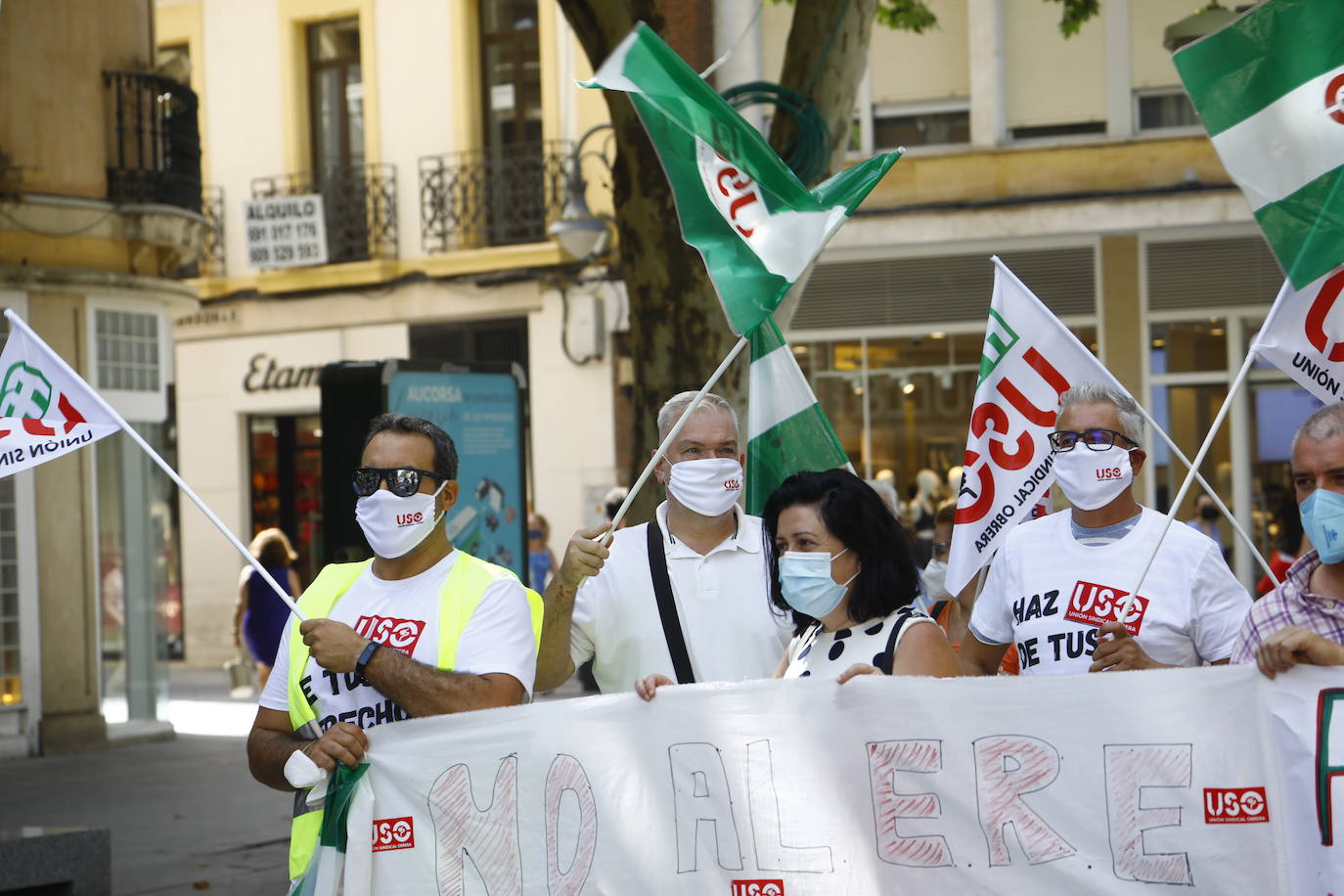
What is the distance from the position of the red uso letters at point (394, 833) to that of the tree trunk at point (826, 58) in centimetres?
537

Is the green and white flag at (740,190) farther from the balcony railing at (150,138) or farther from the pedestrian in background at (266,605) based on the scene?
the balcony railing at (150,138)

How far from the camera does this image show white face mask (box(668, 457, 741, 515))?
478 centimetres

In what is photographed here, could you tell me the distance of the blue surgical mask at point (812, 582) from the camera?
13.4 ft

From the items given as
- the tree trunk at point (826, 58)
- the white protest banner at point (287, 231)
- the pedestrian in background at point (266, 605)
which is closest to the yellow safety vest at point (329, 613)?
the tree trunk at point (826, 58)

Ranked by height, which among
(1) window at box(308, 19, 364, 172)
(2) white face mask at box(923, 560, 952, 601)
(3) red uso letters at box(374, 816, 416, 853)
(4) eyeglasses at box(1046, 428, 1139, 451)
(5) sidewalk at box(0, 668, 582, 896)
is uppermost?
(1) window at box(308, 19, 364, 172)


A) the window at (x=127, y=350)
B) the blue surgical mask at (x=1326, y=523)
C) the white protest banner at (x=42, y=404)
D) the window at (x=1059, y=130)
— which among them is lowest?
the blue surgical mask at (x=1326, y=523)

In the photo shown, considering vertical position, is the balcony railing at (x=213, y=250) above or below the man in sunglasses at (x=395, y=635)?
above

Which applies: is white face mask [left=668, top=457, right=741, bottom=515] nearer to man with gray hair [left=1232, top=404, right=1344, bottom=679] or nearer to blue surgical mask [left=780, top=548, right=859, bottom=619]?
blue surgical mask [left=780, top=548, right=859, bottom=619]

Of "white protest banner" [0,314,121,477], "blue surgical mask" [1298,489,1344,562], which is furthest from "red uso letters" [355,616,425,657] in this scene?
"blue surgical mask" [1298,489,1344,562]

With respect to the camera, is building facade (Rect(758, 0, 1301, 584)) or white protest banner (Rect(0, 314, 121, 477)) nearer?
white protest banner (Rect(0, 314, 121, 477))

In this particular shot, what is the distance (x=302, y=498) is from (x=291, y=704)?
1807 cm

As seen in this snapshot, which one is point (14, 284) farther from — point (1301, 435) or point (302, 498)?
point (1301, 435)

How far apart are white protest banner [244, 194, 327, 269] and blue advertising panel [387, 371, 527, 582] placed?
443 inches

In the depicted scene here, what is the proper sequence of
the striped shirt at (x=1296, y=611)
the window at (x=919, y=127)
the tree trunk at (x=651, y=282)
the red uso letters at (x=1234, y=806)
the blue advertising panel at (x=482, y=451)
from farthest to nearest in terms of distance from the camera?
the window at (x=919, y=127), the blue advertising panel at (x=482, y=451), the tree trunk at (x=651, y=282), the red uso letters at (x=1234, y=806), the striped shirt at (x=1296, y=611)
